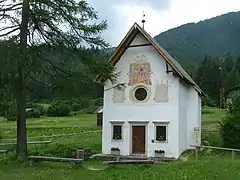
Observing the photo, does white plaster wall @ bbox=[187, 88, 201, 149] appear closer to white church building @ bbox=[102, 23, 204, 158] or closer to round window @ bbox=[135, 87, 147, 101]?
white church building @ bbox=[102, 23, 204, 158]

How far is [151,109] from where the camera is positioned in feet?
99.8

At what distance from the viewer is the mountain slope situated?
6403 inches

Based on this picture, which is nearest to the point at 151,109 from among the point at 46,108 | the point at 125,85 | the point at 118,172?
the point at 125,85

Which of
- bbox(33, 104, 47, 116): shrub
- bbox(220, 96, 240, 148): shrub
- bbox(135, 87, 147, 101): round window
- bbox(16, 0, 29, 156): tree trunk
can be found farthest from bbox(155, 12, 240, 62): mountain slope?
bbox(16, 0, 29, 156): tree trunk

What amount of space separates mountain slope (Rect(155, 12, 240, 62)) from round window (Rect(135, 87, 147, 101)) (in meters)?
123

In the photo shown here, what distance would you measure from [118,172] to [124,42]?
45.3 ft

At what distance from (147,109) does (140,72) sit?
2.68 m

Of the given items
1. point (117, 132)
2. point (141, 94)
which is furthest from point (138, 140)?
point (141, 94)

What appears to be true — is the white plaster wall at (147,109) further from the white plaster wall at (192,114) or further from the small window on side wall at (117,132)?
the white plaster wall at (192,114)

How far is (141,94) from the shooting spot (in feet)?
102

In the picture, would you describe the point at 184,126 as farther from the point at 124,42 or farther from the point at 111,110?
the point at 124,42

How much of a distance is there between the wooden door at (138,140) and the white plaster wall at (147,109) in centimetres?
36

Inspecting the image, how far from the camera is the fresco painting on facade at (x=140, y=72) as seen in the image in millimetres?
30688

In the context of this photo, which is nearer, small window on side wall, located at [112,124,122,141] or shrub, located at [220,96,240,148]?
small window on side wall, located at [112,124,122,141]
